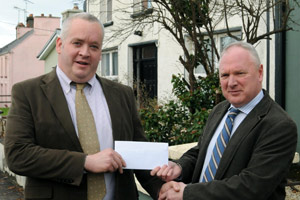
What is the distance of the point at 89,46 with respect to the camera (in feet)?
7.84

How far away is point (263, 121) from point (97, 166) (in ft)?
3.52

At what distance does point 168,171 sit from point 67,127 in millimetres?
749

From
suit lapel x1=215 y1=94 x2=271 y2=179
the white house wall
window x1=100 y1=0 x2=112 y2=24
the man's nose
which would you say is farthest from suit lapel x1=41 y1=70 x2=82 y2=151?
window x1=100 y1=0 x2=112 y2=24

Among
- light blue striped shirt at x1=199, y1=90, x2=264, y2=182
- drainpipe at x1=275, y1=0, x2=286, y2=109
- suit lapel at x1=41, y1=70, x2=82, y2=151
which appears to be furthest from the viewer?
drainpipe at x1=275, y1=0, x2=286, y2=109

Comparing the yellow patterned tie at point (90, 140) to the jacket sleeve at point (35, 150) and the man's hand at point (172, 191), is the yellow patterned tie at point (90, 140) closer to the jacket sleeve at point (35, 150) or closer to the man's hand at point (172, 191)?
the jacket sleeve at point (35, 150)

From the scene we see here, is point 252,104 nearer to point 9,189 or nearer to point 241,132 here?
point 241,132

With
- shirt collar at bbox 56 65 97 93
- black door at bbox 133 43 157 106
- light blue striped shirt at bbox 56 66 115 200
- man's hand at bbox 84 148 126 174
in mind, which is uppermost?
black door at bbox 133 43 157 106

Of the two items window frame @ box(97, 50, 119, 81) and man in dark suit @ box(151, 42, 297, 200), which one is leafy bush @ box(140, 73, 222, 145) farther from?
window frame @ box(97, 50, 119, 81)

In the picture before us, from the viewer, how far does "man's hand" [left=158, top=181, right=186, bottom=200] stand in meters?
2.40

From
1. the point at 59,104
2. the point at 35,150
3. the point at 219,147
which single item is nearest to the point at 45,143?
the point at 35,150

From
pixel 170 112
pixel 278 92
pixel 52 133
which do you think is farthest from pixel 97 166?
pixel 278 92

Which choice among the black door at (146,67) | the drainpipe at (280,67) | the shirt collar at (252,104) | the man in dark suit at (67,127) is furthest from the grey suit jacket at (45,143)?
the black door at (146,67)

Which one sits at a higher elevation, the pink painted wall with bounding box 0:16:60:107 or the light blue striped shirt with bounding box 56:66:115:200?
the pink painted wall with bounding box 0:16:60:107

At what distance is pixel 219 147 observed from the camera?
8.23 feet
